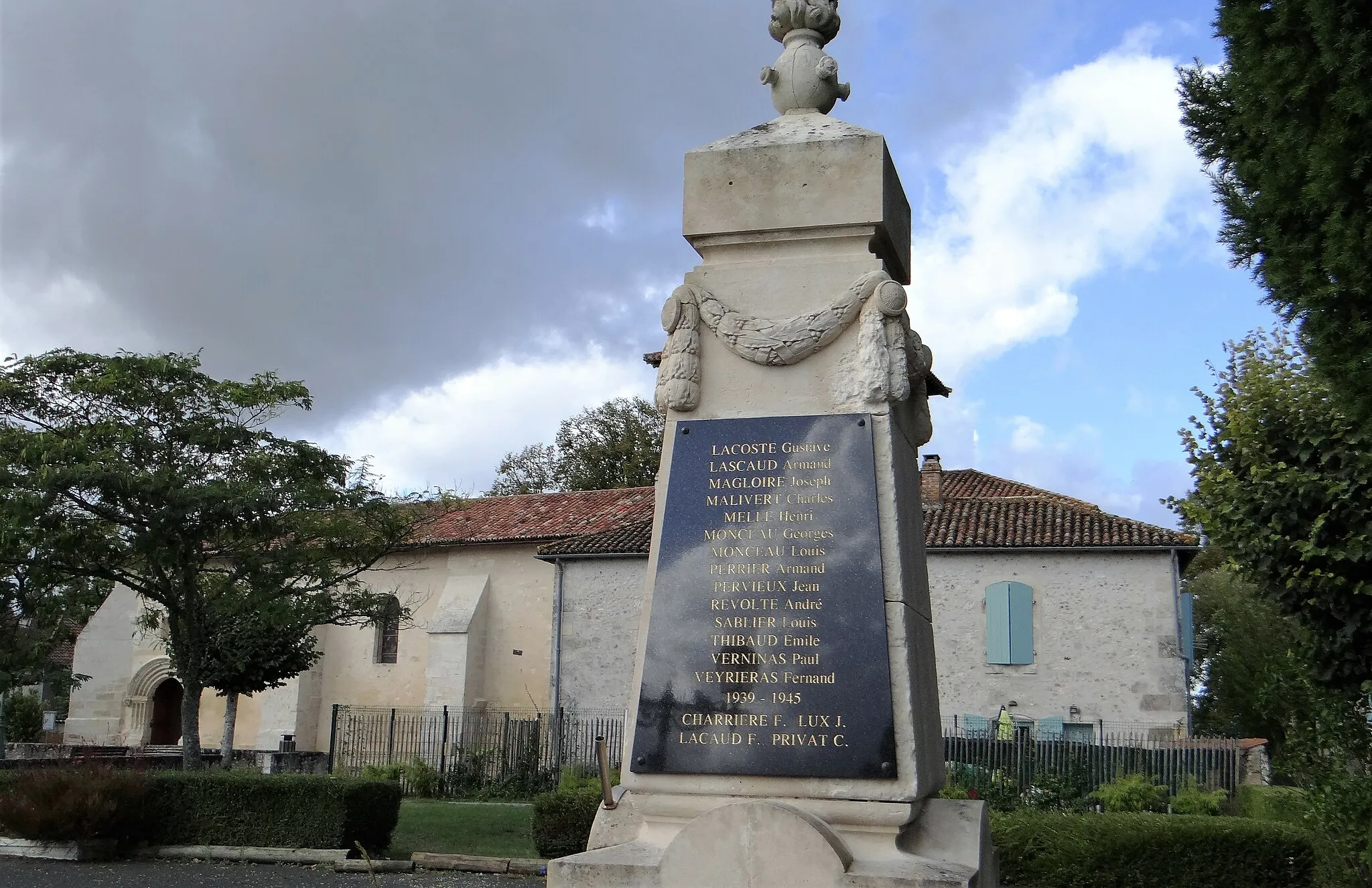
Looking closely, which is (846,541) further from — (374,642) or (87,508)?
(374,642)

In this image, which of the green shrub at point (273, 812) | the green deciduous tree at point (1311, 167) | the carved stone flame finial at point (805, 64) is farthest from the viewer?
the green shrub at point (273, 812)

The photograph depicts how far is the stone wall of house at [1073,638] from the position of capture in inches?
913

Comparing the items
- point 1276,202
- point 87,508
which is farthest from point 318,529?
point 1276,202

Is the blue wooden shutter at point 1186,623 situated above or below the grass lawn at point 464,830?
above

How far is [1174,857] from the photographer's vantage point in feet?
36.1

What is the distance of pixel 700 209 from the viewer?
17.6ft

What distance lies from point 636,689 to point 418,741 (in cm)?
2405

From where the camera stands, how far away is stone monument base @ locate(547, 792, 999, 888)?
166 inches

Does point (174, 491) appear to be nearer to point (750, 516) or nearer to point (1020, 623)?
point (750, 516)

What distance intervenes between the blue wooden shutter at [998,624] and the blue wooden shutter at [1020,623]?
2.5 inches

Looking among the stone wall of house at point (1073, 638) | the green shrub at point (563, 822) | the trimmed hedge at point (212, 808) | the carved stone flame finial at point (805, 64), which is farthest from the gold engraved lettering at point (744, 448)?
the stone wall of house at point (1073, 638)

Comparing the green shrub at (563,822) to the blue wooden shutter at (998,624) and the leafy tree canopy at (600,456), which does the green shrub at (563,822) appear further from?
the leafy tree canopy at (600,456)

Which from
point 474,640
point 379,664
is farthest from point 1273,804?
point 379,664

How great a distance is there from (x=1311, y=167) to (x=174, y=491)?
14.9m
